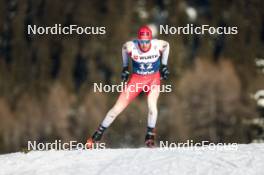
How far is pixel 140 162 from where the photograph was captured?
16.1 m

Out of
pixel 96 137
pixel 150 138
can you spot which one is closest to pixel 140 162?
pixel 150 138

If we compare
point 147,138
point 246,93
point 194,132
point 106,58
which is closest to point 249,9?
point 106,58

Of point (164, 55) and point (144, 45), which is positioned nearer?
point (144, 45)

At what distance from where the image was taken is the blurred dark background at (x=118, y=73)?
7138 centimetres

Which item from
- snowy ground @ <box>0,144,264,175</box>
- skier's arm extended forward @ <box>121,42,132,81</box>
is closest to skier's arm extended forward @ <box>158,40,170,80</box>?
skier's arm extended forward @ <box>121,42,132,81</box>

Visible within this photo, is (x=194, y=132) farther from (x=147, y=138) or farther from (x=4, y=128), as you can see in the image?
(x=147, y=138)

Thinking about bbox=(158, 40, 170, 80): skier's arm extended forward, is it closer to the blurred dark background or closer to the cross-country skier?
the cross-country skier

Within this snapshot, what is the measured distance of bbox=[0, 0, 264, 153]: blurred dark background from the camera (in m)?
71.4

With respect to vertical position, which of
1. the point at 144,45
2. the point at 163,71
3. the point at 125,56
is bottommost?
the point at 163,71

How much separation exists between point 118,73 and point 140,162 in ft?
265

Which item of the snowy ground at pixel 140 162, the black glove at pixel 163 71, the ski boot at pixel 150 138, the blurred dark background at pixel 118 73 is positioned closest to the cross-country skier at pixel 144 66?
the black glove at pixel 163 71

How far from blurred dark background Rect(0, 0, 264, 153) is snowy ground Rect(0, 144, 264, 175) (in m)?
31.0

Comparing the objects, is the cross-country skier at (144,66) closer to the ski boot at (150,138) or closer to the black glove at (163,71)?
the black glove at (163,71)

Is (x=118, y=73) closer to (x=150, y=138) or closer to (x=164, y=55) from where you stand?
(x=150, y=138)
